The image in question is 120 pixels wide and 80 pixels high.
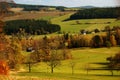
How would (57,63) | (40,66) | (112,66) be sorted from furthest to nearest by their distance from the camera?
1. (40,66)
2. (57,63)
3. (112,66)

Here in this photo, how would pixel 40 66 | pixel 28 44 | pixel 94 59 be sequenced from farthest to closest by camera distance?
pixel 28 44
pixel 94 59
pixel 40 66

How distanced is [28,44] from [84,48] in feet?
97.8

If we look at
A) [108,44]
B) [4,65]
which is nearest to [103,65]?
[108,44]

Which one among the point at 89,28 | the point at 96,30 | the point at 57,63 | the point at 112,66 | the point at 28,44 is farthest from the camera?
the point at 89,28

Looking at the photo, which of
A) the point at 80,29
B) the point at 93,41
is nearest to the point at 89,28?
the point at 80,29

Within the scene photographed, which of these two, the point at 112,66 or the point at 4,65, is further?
the point at 112,66

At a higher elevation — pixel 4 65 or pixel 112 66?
pixel 4 65

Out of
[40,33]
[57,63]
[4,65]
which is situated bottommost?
[40,33]

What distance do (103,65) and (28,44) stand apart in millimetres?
63823

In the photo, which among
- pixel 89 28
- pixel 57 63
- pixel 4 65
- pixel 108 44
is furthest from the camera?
pixel 89 28

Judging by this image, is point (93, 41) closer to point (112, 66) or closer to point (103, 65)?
point (103, 65)

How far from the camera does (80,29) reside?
7569 inches

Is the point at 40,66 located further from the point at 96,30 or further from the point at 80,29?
the point at 80,29

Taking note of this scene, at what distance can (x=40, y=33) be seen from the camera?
638ft
